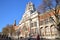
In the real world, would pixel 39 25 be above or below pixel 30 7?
below

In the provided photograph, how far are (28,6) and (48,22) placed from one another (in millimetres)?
24960

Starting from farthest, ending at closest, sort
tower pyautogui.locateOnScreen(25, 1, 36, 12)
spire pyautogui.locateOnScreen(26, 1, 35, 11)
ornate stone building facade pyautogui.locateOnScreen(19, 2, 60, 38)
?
spire pyautogui.locateOnScreen(26, 1, 35, 11)
tower pyautogui.locateOnScreen(25, 1, 36, 12)
ornate stone building facade pyautogui.locateOnScreen(19, 2, 60, 38)

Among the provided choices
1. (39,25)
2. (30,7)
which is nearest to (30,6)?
(30,7)

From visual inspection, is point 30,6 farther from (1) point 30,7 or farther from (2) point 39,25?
(2) point 39,25

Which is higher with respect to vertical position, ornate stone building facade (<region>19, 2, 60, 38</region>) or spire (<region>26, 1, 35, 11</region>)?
spire (<region>26, 1, 35, 11</region>)

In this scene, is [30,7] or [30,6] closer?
[30,7]

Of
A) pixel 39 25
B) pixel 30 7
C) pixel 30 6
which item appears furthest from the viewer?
pixel 30 6

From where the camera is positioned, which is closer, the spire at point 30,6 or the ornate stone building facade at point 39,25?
the ornate stone building facade at point 39,25

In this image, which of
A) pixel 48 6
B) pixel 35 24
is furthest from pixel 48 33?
pixel 48 6

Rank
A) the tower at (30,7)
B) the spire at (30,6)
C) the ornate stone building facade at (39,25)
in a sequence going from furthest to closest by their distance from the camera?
the spire at (30,6) → the tower at (30,7) → the ornate stone building facade at (39,25)

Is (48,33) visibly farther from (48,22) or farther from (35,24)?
(35,24)

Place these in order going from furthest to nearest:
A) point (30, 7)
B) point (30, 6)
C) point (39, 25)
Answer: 1. point (30, 6)
2. point (30, 7)
3. point (39, 25)

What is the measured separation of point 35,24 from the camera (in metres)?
67.0

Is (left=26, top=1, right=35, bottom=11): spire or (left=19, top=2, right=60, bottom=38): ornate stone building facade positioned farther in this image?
(left=26, top=1, right=35, bottom=11): spire
